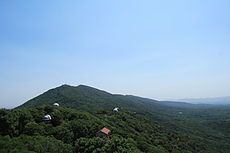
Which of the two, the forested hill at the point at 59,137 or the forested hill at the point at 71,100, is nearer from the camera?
the forested hill at the point at 59,137

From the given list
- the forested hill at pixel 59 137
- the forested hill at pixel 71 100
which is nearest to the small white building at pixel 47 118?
the forested hill at pixel 59 137

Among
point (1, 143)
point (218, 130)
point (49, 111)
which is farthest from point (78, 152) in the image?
point (218, 130)

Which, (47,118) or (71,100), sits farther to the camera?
(71,100)

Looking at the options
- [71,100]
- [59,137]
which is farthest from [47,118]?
[71,100]

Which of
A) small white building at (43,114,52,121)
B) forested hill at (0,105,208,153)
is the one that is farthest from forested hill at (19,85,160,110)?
forested hill at (0,105,208,153)

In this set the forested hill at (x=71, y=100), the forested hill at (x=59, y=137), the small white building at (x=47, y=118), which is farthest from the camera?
the forested hill at (x=71, y=100)

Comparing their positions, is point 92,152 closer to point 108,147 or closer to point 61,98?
point 108,147

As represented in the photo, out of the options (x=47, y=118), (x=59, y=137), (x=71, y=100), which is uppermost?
(x=47, y=118)

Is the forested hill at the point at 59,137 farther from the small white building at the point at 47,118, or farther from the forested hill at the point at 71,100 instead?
the forested hill at the point at 71,100

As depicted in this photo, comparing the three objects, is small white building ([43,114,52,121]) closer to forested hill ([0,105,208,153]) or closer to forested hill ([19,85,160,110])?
forested hill ([0,105,208,153])

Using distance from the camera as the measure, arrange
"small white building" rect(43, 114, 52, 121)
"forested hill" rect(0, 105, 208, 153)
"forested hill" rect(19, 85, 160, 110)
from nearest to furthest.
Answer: "forested hill" rect(0, 105, 208, 153), "small white building" rect(43, 114, 52, 121), "forested hill" rect(19, 85, 160, 110)

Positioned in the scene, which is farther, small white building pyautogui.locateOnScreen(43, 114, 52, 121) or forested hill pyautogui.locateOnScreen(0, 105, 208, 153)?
small white building pyautogui.locateOnScreen(43, 114, 52, 121)

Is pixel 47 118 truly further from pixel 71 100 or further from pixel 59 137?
pixel 71 100

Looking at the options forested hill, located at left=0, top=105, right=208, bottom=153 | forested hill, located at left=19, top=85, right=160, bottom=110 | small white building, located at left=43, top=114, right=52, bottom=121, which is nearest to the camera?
forested hill, located at left=0, top=105, right=208, bottom=153
